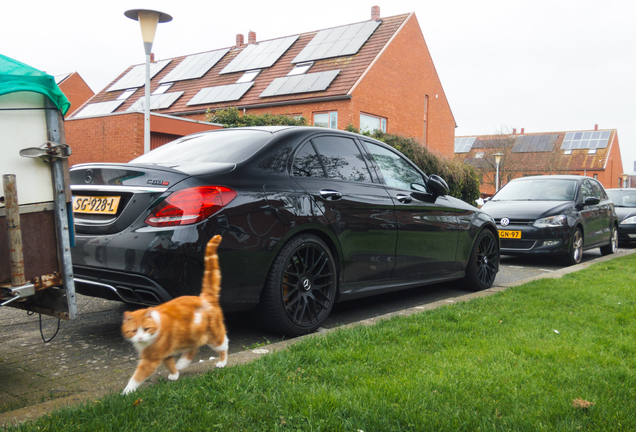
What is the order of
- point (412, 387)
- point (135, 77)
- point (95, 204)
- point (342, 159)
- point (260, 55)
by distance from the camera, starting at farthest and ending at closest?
1. point (135, 77)
2. point (260, 55)
3. point (342, 159)
4. point (95, 204)
5. point (412, 387)

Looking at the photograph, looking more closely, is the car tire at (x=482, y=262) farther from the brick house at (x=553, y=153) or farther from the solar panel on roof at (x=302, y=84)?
the brick house at (x=553, y=153)

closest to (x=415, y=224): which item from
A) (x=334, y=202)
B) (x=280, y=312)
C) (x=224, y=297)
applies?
(x=334, y=202)

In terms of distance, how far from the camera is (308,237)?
399 cm

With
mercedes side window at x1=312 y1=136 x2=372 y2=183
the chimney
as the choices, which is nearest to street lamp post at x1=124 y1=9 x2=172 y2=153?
mercedes side window at x1=312 y1=136 x2=372 y2=183

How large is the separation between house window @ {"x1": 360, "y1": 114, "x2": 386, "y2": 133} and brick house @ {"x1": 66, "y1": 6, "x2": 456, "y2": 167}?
0.04m

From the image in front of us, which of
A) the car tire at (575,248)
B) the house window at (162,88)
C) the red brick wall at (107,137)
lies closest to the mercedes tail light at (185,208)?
the car tire at (575,248)

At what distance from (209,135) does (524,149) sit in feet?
190

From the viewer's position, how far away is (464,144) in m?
59.5

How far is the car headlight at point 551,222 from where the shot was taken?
920 cm

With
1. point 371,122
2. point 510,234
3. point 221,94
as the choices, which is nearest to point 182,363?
point 510,234

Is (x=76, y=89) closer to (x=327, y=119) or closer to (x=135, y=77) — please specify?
(x=135, y=77)

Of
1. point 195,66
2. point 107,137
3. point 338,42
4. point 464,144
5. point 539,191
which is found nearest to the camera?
point 539,191

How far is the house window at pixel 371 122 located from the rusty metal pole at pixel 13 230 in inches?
793

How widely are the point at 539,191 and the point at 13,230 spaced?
9.78 meters
